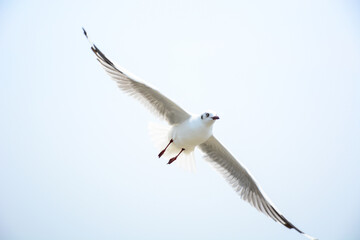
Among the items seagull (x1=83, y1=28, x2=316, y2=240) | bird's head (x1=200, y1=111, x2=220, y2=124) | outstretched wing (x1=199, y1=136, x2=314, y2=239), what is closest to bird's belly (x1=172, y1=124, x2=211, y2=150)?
seagull (x1=83, y1=28, x2=316, y2=240)

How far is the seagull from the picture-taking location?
5.87 m

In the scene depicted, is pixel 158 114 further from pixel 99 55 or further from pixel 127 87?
pixel 99 55

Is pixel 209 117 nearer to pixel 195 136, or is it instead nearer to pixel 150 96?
pixel 195 136

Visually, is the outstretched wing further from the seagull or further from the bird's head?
the bird's head

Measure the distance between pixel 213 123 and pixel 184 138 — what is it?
1.31 feet

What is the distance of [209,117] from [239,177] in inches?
44.5

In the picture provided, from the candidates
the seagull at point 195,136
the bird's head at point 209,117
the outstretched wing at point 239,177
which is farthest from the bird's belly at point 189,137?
the outstretched wing at point 239,177

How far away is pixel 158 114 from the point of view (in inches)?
246

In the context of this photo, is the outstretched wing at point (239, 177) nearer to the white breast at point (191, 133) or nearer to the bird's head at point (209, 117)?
the white breast at point (191, 133)

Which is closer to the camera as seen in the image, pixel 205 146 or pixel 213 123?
pixel 213 123

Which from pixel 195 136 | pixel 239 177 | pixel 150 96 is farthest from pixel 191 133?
pixel 239 177

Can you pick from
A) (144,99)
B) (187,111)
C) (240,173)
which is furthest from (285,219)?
(144,99)

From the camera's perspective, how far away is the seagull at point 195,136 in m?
5.87

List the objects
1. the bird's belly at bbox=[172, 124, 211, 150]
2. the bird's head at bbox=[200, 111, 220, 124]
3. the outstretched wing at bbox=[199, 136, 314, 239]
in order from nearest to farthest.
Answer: the bird's head at bbox=[200, 111, 220, 124]
the bird's belly at bbox=[172, 124, 211, 150]
the outstretched wing at bbox=[199, 136, 314, 239]
